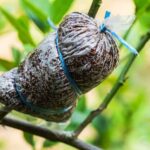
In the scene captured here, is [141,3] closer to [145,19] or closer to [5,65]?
[145,19]

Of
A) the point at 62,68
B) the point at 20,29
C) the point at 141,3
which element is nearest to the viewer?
the point at 62,68

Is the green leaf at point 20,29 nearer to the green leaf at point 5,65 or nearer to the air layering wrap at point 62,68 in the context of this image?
the green leaf at point 5,65

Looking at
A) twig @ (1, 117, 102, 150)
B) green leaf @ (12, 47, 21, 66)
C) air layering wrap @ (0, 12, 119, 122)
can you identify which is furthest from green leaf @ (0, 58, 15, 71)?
air layering wrap @ (0, 12, 119, 122)

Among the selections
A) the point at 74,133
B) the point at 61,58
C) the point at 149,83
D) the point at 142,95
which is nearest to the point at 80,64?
the point at 61,58

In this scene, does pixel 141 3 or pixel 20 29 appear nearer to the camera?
pixel 141 3

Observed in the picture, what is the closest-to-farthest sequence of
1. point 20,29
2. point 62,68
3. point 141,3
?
point 62,68, point 141,3, point 20,29

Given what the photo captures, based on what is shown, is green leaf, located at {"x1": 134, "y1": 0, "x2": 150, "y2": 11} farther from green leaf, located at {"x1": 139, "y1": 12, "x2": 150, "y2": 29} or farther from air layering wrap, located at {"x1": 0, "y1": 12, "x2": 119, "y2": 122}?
air layering wrap, located at {"x1": 0, "y1": 12, "x2": 119, "y2": 122}

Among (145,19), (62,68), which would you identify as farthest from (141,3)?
(62,68)

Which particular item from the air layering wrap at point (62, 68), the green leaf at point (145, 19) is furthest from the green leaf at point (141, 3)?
the air layering wrap at point (62, 68)
